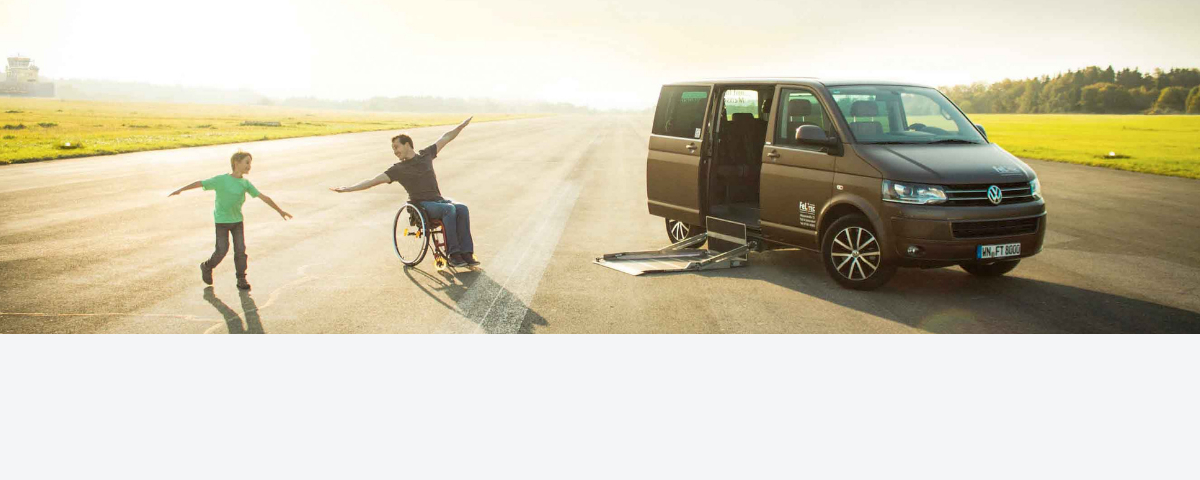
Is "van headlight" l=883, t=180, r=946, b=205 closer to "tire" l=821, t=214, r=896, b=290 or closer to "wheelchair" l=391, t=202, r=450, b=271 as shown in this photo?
"tire" l=821, t=214, r=896, b=290

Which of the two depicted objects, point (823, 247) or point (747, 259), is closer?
point (823, 247)

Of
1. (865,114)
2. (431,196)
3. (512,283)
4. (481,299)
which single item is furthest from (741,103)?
(481,299)

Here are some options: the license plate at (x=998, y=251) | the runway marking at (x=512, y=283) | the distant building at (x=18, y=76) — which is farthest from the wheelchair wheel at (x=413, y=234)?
the distant building at (x=18, y=76)

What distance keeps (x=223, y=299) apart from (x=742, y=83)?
18.6ft

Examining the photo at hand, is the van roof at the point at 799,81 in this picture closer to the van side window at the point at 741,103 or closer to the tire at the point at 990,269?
the van side window at the point at 741,103

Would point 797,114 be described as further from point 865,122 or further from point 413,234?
point 413,234

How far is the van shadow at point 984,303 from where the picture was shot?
6625 mm

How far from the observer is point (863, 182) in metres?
7.63

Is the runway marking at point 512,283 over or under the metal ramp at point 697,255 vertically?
under

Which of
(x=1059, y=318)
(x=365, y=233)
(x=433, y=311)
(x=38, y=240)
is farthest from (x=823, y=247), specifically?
(x=38, y=240)

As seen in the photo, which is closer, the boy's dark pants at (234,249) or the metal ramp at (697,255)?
the boy's dark pants at (234,249)

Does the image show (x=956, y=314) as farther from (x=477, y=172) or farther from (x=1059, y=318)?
(x=477, y=172)

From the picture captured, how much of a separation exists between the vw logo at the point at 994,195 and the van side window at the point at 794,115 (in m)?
1.83

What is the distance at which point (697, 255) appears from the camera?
30.8 feet
